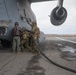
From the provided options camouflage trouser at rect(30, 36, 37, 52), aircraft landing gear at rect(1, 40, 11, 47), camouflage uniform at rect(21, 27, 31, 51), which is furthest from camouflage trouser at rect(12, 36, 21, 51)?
aircraft landing gear at rect(1, 40, 11, 47)

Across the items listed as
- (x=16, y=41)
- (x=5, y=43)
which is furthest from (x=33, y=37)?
(x=5, y=43)

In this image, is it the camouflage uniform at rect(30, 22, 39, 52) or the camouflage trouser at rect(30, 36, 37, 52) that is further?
the camouflage uniform at rect(30, 22, 39, 52)

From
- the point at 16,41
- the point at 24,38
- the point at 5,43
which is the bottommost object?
the point at 5,43

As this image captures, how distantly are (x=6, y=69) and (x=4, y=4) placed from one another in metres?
6.06

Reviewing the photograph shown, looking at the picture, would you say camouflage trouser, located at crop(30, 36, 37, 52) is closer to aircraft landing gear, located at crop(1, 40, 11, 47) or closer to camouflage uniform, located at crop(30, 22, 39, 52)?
camouflage uniform, located at crop(30, 22, 39, 52)

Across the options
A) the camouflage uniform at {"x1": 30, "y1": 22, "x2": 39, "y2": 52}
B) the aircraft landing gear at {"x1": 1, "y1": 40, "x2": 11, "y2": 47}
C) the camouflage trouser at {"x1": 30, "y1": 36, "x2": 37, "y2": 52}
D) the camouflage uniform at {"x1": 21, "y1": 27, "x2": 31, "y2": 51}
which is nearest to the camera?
the camouflage trouser at {"x1": 30, "y1": 36, "x2": 37, "y2": 52}

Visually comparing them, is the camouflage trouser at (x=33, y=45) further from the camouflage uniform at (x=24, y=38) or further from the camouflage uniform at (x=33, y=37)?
the camouflage uniform at (x=24, y=38)

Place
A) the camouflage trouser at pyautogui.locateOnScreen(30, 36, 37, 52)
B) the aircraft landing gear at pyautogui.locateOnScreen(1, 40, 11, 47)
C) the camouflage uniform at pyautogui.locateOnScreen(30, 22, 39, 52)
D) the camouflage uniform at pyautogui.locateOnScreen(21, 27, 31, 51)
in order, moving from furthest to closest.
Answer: the aircraft landing gear at pyautogui.locateOnScreen(1, 40, 11, 47) < the camouflage uniform at pyautogui.locateOnScreen(21, 27, 31, 51) < the camouflage uniform at pyautogui.locateOnScreen(30, 22, 39, 52) < the camouflage trouser at pyautogui.locateOnScreen(30, 36, 37, 52)

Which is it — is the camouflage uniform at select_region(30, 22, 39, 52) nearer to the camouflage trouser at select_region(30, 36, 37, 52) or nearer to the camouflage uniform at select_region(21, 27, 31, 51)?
the camouflage trouser at select_region(30, 36, 37, 52)

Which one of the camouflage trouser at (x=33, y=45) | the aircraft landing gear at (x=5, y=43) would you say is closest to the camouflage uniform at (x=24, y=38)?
the camouflage trouser at (x=33, y=45)

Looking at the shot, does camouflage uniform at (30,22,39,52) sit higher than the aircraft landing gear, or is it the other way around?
camouflage uniform at (30,22,39,52)

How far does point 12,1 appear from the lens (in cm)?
1392

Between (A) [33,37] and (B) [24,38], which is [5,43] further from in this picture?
(A) [33,37]

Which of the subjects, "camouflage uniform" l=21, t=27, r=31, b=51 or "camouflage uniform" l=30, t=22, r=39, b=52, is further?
"camouflage uniform" l=21, t=27, r=31, b=51
